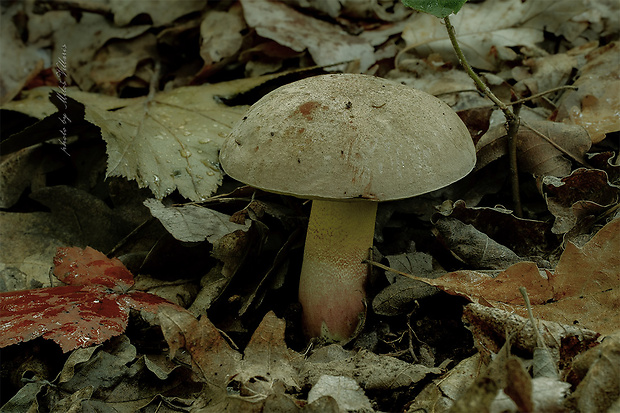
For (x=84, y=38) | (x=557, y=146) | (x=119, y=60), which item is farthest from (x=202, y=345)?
(x=84, y=38)

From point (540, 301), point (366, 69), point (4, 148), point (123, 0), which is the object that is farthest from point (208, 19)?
point (540, 301)

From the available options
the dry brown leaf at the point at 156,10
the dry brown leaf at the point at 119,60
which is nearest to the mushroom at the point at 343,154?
the dry brown leaf at the point at 119,60

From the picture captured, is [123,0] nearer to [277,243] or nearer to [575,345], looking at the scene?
[277,243]

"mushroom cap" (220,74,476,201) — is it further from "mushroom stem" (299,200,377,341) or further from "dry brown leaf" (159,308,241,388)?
"dry brown leaf" (159,308,241,388)

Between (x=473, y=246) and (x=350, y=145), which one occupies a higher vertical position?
(x=350, y=145)

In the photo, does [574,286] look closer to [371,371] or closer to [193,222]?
[371,371]
